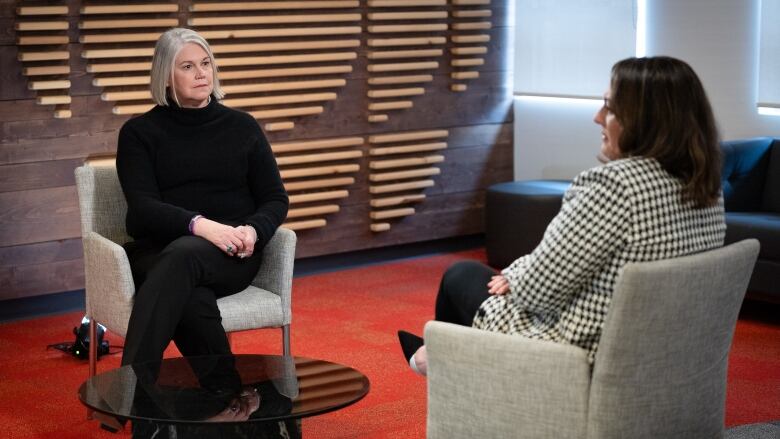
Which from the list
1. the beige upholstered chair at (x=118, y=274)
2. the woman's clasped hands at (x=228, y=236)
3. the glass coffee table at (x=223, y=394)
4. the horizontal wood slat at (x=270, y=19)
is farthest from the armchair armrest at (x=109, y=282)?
the horizontal wood slat at (x=270, y=19)

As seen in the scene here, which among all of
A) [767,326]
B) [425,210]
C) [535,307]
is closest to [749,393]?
[767,326]

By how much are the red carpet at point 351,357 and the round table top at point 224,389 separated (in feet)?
2.09

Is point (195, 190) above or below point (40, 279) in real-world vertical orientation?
above

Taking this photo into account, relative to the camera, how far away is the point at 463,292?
2.88 m

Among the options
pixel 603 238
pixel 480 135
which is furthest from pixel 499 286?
pixel 480 135

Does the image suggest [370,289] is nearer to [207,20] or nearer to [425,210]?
[425,210]

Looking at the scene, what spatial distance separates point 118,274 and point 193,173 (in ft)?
1.57

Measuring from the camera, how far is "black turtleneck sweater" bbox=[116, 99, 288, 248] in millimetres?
3725

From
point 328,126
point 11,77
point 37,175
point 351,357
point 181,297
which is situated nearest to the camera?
point 181,297

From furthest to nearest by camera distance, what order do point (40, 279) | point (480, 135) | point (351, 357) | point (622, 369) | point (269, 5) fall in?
point (480, 135)
point (269, 5)
point (40, 279)
point (351, 357)
point (622, 369)

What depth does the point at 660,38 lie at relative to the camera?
241 inches

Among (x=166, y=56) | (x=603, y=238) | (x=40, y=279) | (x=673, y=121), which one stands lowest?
(x=40, y=279)

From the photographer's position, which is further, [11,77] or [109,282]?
[11,77]

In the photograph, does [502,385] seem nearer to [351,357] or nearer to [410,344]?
[410,344]
